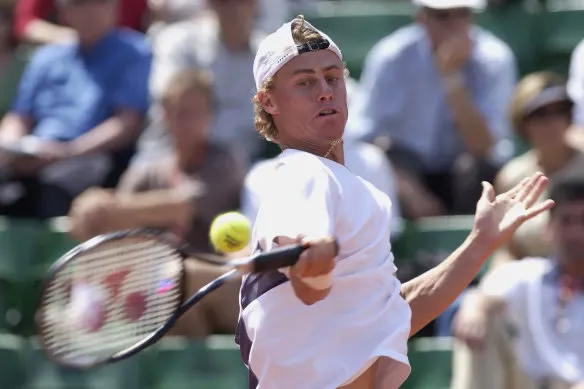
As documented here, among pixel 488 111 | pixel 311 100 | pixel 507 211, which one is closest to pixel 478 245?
pixel 507 211

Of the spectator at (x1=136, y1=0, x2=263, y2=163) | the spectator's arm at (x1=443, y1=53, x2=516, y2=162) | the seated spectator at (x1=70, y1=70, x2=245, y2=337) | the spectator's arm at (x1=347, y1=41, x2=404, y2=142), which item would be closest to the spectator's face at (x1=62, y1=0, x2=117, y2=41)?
the spectator at (x1=136, y1=0, x2=263, y2=163)

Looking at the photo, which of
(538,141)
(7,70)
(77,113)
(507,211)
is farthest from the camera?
(7,70)

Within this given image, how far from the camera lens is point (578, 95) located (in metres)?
6.71

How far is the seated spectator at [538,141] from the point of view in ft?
19.5

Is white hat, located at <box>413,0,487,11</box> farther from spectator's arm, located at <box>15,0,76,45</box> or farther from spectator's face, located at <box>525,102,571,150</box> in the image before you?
spectator's arm, located at <box>15,0,76,45</box>

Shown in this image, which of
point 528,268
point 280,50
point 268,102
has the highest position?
point 280,50

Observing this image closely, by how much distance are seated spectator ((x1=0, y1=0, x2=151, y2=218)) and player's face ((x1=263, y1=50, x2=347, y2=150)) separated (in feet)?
12.5

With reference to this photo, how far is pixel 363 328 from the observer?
317 cm

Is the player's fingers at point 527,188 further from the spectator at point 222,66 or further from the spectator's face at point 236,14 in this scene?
the spectator's face at point 236,14

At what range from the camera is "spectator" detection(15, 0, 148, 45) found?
26.5 feet

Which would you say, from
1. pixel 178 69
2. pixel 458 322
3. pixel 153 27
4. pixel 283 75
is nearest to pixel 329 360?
pixel 283 75

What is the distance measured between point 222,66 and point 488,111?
1464 mm

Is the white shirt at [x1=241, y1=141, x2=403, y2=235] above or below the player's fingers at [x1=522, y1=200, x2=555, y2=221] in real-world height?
below

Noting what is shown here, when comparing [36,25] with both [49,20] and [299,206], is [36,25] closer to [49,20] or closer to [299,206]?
[49,20]
